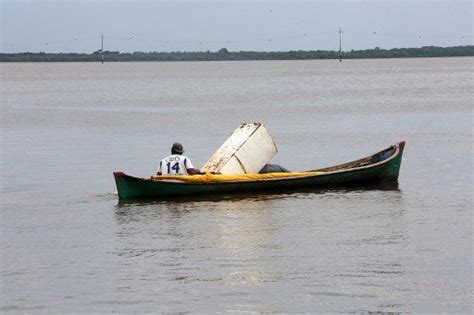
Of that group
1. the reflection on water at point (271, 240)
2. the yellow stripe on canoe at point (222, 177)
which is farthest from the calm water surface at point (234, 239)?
the yellow stripe on canoe at point (222, 177)

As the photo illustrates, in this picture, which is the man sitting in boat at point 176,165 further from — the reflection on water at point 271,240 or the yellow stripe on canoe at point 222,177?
the reflection on water at point 271,240

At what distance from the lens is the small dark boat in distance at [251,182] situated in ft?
72.8

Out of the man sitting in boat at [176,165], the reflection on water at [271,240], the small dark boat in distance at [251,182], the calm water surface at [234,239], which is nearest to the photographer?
the calm water surface at [234,239]

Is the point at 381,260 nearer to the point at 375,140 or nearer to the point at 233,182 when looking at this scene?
the point at 233,182

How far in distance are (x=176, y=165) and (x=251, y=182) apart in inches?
65.9

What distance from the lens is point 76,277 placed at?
607 inches

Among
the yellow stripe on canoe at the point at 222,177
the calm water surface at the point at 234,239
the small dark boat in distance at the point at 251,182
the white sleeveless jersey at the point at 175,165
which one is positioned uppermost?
the white sleeveless jersey at the point at 175,165

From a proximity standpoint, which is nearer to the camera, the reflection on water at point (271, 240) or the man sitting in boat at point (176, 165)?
the reflection on water at point (271, 240)

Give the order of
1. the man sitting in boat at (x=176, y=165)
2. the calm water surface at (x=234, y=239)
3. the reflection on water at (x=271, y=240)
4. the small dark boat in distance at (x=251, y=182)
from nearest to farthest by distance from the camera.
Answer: the calm water surface at (x=234, y=239) → the reflection on water at (x=271, y=240) → the small dark boat in distance at (x=251, y=182) → the man sitting in boat at (x=176, y=165)

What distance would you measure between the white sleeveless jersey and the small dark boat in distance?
0.88 ft

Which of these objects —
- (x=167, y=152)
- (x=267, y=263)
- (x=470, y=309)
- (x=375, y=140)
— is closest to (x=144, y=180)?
(x=267, y=263)

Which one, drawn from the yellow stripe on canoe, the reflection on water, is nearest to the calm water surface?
the reflection on water

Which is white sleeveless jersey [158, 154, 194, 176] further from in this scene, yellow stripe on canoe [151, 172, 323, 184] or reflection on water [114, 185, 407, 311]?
reflection on water [114, 185, 407, 311]

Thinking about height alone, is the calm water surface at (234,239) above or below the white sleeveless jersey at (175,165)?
below
